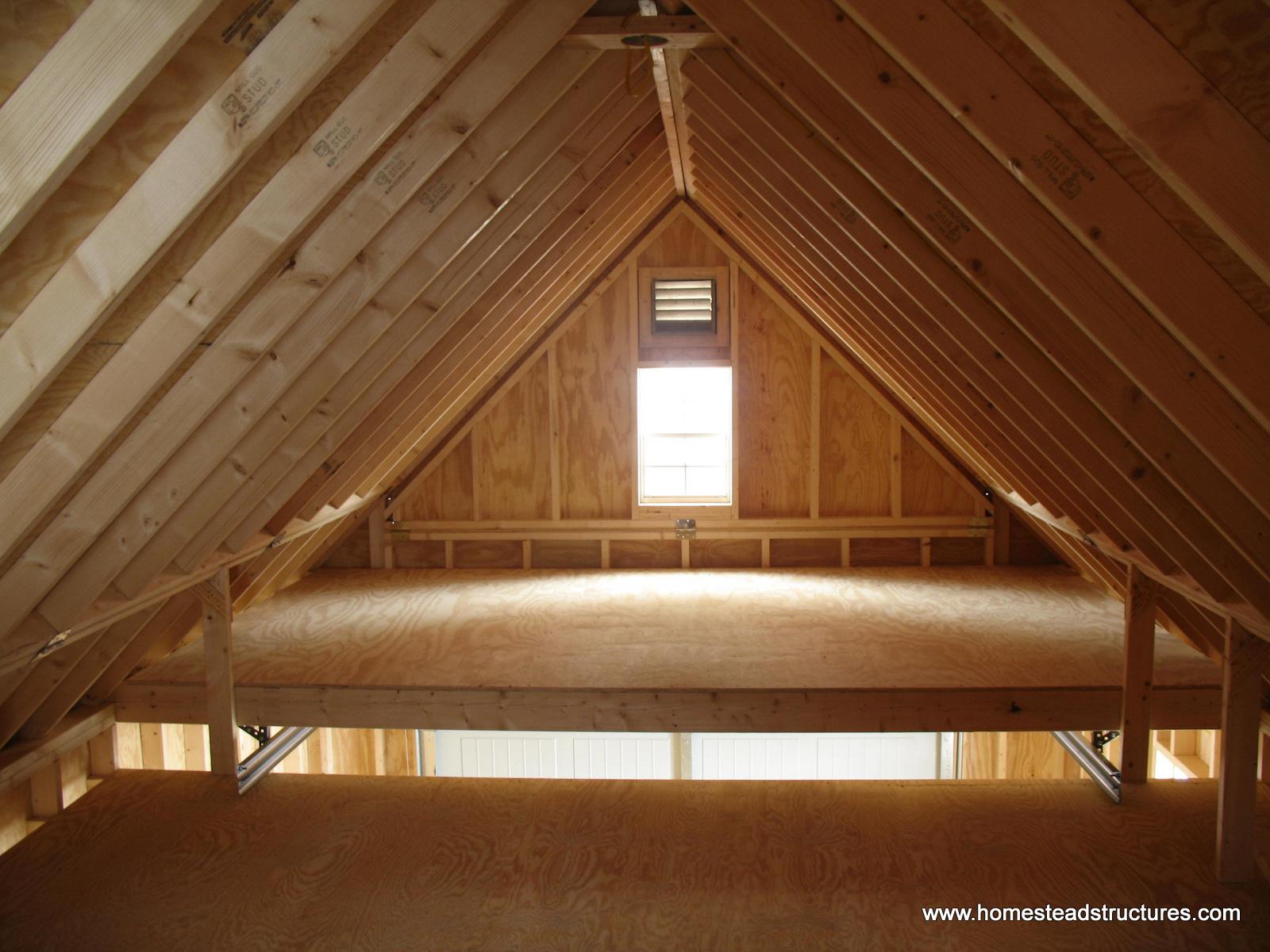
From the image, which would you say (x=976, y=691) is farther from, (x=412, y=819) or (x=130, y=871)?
(x=130, y=871)

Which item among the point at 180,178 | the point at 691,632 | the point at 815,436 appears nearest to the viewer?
the point at 180,178

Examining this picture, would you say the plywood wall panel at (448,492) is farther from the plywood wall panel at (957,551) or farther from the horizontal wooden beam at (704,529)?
the plywood wall panel at (957,551)

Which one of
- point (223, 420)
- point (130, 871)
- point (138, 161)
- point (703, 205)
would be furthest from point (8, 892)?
point (703, 205)

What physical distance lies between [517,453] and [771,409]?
6.45 ft

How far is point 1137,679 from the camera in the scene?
155 inches

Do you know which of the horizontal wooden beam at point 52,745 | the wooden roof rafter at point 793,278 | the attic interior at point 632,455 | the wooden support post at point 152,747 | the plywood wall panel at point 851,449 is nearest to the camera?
the attic interior at point 632,455

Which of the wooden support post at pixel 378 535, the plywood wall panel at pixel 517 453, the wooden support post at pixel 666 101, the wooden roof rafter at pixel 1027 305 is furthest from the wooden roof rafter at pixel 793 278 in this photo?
the wooden support post at pixel 378 535

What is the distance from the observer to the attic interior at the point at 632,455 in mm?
1880

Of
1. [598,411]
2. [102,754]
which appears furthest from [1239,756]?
[102,754]

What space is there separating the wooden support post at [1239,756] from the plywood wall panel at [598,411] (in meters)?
4.21

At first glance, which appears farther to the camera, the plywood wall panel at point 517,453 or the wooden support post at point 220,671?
the plywood wall panel at point 517,453

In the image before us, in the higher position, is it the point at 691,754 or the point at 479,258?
the point at 479,258

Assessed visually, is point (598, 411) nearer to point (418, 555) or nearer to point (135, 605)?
point (418, 555)

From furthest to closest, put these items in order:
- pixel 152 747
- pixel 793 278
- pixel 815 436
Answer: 1. pixel 815 436
2. pixel 793 278
3. pixel 152 747
